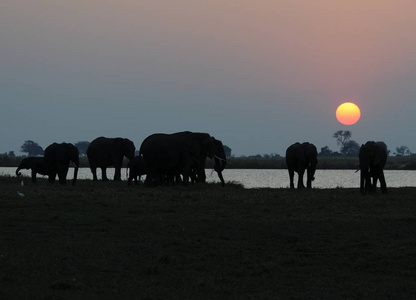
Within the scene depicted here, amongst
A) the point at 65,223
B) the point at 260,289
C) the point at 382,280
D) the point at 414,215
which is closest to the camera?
the point at 260,289

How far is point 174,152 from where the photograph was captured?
1289 inches

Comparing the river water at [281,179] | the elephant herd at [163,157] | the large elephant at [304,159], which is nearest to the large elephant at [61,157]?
the elephant herd at [163,157]

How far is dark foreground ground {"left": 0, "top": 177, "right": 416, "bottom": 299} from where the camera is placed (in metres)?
12.3

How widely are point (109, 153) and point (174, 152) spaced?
1116cm

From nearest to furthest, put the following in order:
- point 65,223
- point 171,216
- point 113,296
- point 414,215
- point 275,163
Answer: point 113,296 → point 65,223 → point 171,216 → point 414,215 → point 275,163

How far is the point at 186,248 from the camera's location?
52.1 feet

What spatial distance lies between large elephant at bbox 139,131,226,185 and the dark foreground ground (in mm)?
7347

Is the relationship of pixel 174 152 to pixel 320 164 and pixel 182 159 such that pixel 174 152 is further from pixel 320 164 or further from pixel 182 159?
pixel 320 164

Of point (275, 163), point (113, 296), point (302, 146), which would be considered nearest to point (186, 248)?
point (113, 296)

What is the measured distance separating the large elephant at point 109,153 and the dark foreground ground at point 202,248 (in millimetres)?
16163

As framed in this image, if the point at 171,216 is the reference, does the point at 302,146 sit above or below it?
above

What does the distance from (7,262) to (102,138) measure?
31031mm

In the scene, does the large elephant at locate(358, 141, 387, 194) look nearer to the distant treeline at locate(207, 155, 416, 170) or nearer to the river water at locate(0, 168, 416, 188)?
the river water at locate(0, 168, 416, 188)

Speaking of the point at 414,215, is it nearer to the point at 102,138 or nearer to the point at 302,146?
the point at 302,146
